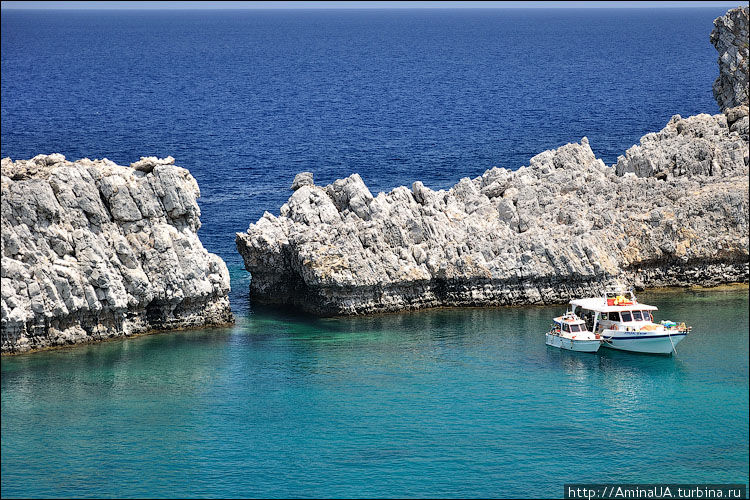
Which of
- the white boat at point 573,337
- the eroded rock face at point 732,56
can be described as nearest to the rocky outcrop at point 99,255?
the white boat at point 573,337

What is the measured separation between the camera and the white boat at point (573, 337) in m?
64.3

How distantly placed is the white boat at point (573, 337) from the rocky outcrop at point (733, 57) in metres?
28.2

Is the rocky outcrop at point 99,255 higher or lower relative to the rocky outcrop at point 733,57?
lower

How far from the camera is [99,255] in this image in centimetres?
6331

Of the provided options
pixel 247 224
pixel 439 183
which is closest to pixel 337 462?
pixel 247 224

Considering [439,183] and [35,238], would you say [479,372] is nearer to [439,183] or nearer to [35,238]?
[35,238]

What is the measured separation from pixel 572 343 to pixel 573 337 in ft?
1.27

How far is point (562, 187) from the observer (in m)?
77.6

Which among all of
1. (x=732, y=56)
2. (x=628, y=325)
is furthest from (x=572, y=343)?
(x=732, y=56)

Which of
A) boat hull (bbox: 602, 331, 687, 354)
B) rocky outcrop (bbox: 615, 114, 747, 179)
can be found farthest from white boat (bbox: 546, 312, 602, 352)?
rocky outcrop (bbox: 615, 114, 747, 179)

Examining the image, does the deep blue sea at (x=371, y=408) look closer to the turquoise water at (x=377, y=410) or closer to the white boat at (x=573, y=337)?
the turquoise water at (x=377, y=410)

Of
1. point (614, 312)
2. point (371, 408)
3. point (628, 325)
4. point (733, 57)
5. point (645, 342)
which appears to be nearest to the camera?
point (371, 408)

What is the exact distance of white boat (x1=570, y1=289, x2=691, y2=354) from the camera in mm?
63281

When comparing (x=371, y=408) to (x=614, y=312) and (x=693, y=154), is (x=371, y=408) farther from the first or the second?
(x=693, y=154)
